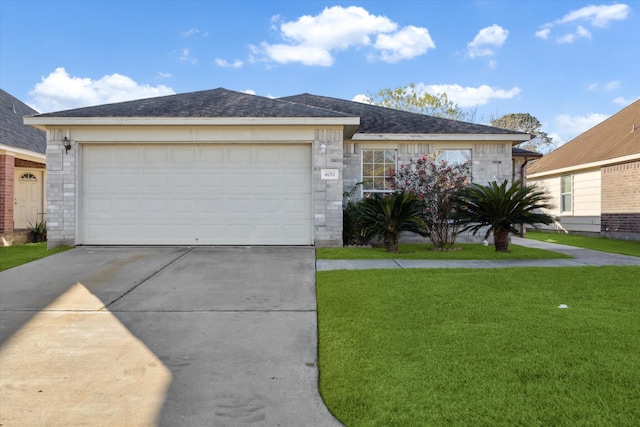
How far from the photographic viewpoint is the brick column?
12.0 m

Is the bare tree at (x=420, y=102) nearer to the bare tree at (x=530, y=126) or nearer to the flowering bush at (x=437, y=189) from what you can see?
the bare tree at (x=530, y=126)

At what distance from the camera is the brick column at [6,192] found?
1202cm

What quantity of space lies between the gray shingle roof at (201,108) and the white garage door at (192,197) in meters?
0.76

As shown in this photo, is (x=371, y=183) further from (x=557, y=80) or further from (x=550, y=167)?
(x=557, y=80)

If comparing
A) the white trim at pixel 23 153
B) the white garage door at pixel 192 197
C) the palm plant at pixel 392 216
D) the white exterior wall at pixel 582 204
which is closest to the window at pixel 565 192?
the white exterior wall at pixel 582 204

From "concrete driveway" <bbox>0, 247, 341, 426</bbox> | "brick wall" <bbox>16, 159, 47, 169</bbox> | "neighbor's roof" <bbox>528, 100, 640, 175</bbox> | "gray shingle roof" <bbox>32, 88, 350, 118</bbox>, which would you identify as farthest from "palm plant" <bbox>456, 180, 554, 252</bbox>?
"brick wall" <bbox>16, 159, 47, 169</bbox>

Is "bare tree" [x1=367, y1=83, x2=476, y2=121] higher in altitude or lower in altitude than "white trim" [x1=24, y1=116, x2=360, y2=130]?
higher

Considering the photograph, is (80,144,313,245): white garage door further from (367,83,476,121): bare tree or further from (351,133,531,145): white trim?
(367,83,476,121): bare tree

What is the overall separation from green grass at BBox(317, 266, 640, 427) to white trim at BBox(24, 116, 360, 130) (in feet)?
15.2

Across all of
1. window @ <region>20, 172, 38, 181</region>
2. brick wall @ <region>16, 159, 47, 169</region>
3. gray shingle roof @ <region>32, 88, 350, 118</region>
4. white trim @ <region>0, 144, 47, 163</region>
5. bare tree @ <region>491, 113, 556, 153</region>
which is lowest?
window @ <region>20, 172, 38, 181</region>

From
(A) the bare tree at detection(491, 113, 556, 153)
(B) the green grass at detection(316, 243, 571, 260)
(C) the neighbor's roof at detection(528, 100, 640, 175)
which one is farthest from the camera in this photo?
(A) the bare tree at detection(491, 113, 556, 153)

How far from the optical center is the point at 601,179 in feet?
50.6

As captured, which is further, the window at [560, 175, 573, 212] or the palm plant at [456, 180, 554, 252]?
the window at [560, 175, 573, 212]

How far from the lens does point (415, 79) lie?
112 ft
